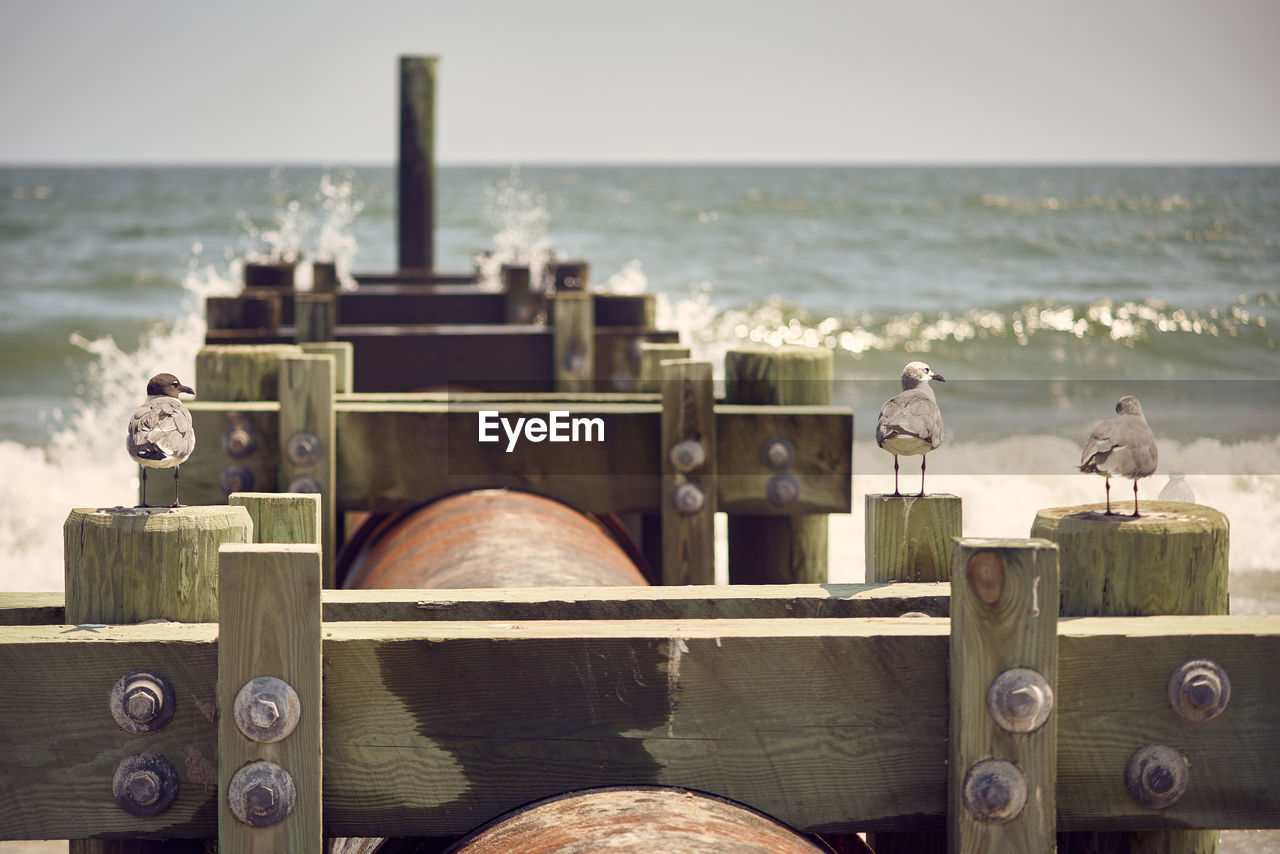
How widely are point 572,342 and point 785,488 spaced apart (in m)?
2.77

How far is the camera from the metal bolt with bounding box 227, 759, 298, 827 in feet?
6.52

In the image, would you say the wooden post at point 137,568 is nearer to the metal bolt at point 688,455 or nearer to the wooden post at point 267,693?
the wooden post at point 267,693

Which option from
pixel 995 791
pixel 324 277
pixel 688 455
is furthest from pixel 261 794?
pixel 324 277

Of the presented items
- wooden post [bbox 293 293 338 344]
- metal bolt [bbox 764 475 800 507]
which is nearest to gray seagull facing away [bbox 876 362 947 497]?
metal bolt [bbox 764 475 800 507]

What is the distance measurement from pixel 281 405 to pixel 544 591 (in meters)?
2.10

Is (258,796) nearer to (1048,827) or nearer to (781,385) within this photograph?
(1048,827)

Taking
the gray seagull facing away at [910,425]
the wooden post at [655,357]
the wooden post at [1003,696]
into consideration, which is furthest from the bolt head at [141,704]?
the wooden post at [655,357]

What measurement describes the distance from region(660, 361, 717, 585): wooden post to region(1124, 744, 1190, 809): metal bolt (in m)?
2.36

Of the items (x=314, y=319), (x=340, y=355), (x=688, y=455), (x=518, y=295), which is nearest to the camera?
(x=688, y=455)

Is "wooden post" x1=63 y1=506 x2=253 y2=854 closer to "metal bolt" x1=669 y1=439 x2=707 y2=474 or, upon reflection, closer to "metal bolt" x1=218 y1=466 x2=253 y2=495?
"metal bolt" x1=218 y1=466 x2=253 y2=495

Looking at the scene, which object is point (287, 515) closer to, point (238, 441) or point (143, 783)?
point (143, 783)

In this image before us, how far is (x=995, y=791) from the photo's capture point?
2.04 m

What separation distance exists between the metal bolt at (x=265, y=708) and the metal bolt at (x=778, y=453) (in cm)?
266

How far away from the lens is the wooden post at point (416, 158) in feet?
44.9
